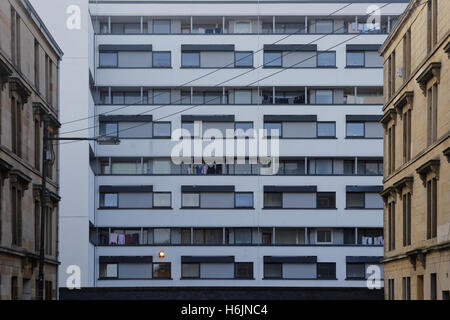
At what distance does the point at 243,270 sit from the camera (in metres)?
58.4

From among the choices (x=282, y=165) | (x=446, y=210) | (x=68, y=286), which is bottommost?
(x=68, y=286)

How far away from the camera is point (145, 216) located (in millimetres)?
59031

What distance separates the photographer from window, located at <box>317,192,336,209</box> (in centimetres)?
5900

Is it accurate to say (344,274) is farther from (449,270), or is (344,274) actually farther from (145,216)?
(449,270)

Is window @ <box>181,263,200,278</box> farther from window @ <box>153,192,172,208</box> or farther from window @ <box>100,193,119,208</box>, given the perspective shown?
window @ <box>100,193,119,208</box>

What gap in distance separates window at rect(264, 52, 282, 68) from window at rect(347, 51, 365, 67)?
4.71m

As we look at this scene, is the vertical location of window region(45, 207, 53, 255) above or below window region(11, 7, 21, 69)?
below

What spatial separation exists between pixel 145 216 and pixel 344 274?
1379 centimetres

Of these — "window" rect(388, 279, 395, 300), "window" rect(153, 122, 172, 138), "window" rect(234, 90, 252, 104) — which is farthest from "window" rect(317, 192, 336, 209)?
"window" rect(388, 279, 395, 300)

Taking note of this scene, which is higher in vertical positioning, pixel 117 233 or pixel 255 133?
pixel 255 133

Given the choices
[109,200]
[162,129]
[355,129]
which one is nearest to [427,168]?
[355,129]

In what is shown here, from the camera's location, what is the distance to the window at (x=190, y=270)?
58406mm

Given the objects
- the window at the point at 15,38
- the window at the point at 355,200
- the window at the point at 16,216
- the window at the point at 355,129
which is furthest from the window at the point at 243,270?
the window at the point at 15,38
